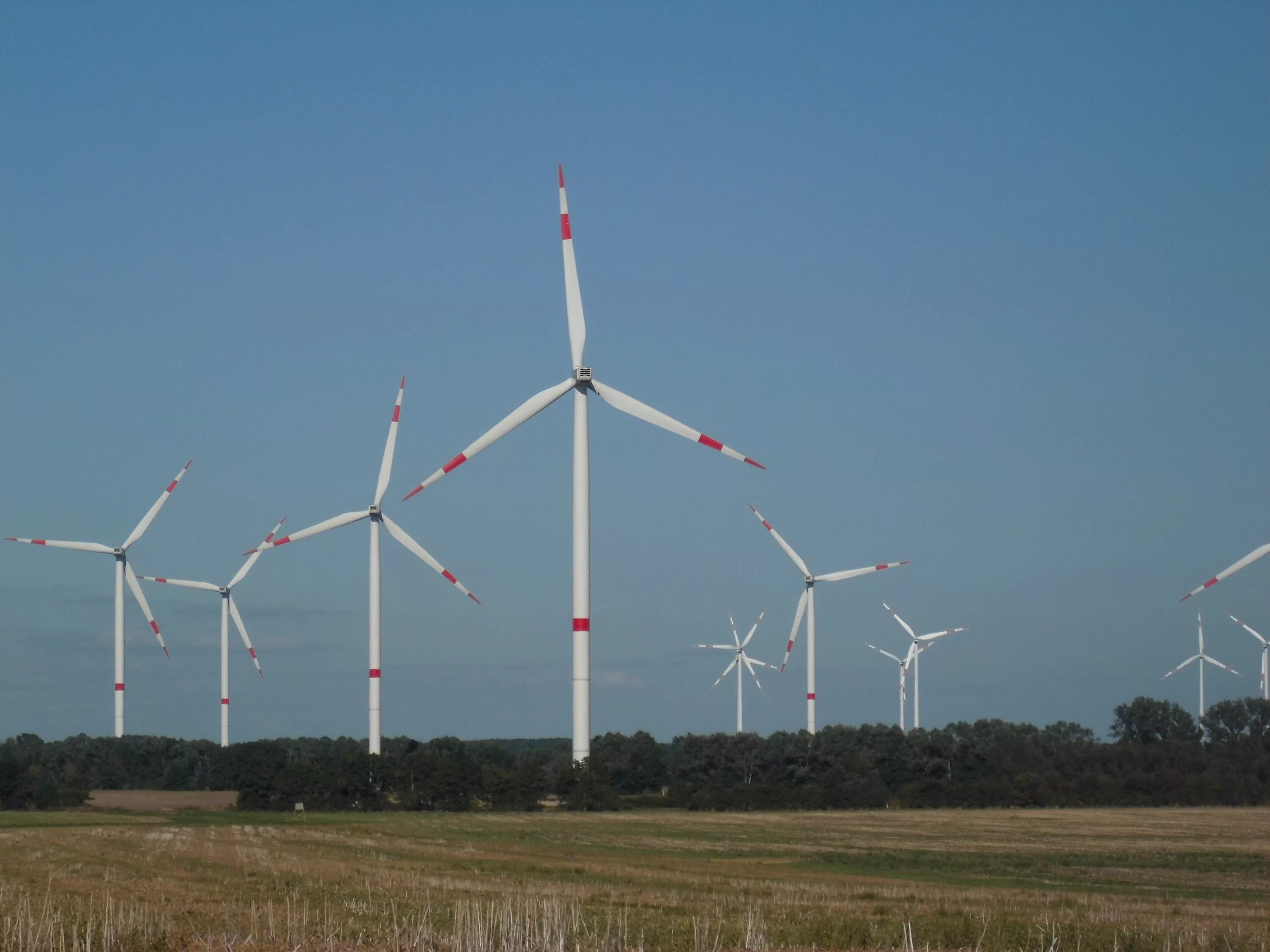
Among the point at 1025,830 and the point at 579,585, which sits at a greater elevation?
the point at 579,585

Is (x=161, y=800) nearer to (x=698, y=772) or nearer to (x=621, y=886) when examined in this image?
(x=698, y=772)

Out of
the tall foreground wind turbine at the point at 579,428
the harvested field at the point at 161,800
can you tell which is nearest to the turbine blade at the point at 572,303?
the tall foreground wind turbine at the point at 579,428

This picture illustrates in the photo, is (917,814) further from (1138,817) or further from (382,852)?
(382,852)

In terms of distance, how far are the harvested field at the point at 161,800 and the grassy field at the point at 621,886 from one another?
22.7 metres

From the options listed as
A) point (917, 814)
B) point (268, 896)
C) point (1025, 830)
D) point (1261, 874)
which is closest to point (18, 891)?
point (268, 896)

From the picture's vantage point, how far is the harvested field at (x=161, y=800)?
108375 mm

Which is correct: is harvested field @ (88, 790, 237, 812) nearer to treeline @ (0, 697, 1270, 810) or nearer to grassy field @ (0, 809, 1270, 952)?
treeline @ (0, 697, 1270, 810)

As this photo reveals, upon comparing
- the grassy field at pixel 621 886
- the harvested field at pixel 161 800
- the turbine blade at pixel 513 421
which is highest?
the turbine blade at pixel 513 421

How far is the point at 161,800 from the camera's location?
121 m

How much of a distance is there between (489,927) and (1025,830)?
60102mm

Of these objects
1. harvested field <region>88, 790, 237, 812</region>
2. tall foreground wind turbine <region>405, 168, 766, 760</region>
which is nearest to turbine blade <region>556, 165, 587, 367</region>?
tall foreground wind turbine <region>405, 168, 766, 760</region>

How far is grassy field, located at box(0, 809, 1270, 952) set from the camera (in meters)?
31.0

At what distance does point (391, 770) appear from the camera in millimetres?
102062

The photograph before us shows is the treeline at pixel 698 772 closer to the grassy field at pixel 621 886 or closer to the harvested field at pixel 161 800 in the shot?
the harvested field at pixel 161 800
